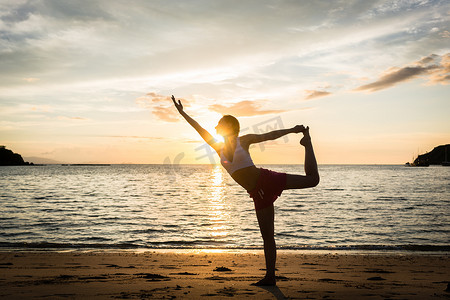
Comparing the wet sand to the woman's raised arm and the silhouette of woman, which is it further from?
the woman's raised arm

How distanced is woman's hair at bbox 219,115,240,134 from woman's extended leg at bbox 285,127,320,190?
3.52 feet

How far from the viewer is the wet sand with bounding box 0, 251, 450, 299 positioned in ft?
17.9

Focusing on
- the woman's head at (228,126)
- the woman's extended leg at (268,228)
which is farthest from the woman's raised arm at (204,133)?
the woman's extended leg at (268,228)

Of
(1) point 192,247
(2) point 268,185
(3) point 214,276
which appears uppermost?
(2) point 268,185

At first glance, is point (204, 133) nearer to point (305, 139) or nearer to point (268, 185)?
point (268, 185)

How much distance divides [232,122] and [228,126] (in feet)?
0.28

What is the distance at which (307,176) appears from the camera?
5.38 meters

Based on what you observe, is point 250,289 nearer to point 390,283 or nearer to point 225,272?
point 225,272

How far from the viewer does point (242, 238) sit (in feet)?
47.4

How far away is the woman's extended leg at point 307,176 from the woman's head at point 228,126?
1084 millimetres

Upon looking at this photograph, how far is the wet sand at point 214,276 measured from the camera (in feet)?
17.9

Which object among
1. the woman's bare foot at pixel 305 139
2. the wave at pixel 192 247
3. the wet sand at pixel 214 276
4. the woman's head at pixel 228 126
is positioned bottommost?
the wave at pixel 192 247

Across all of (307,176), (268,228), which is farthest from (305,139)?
(268,228)

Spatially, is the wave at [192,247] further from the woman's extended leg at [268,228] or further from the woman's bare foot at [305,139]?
the woman's bare foot at [305,139]
